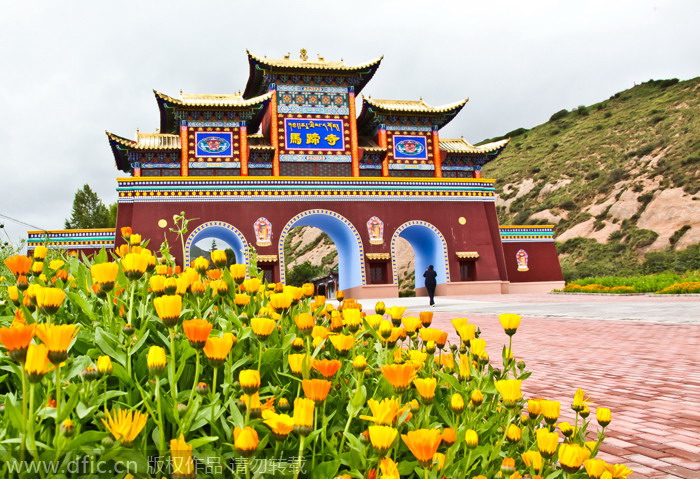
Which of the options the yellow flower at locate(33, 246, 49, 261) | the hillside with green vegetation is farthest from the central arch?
the yellow flower at locate(33, 246, 49, 261)

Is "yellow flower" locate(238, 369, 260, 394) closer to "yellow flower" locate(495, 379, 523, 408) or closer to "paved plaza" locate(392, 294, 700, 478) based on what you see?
"yellow flower" locate(495, 379, 523, 408)

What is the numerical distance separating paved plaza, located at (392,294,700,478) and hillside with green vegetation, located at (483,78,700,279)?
23246 millimetres

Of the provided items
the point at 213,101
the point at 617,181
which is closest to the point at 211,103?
the point at 213,101

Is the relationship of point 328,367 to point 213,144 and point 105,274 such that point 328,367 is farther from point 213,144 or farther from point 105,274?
point 213,144

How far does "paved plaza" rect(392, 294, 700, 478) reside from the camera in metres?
2.73

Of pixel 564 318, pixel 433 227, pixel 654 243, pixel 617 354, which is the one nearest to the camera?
pixel 617 354

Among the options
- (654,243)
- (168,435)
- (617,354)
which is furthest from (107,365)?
(654,243)

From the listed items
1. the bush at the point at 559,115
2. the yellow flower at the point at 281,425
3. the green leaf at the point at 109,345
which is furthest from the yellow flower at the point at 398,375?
the bush at the point at 559,115

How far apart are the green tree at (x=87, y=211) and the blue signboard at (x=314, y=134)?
21.0 metres

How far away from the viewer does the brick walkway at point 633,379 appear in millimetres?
2708

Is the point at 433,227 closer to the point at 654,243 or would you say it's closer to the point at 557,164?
the point at 654,243

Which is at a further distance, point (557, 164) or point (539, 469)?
point (557, 164)

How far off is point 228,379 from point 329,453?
418 mm

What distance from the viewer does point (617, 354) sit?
18.7 feet
